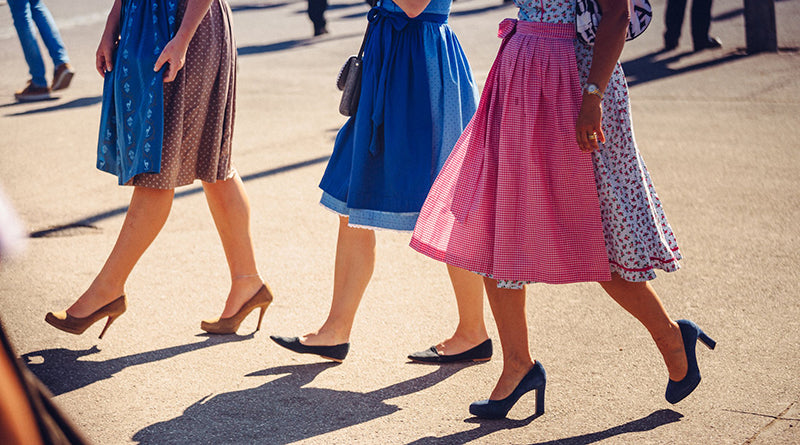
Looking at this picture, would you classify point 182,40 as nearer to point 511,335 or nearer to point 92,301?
point 92,301

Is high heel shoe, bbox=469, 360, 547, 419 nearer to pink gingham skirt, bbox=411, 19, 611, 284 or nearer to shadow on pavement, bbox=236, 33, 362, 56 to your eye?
pink gingham skirt, bbox=411, 19, 611, 284

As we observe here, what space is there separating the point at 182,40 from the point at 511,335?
1662 millimetres

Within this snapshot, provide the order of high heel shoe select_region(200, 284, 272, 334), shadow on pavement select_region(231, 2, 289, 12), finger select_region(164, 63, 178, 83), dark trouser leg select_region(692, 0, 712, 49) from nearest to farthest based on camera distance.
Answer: finger select_region(164, 63, 178, 83), high heel shoe select_region(200, 284, 272, 334), dark trouser leg select_region(692, 0, 712, 49), shadow on pavement select_region(231, 2, 289, 12)

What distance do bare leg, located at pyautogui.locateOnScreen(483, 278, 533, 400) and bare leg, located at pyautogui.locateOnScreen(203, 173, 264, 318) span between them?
1219mm

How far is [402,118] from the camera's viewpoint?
336 centimetres

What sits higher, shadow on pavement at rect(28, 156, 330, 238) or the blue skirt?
the blue skirt

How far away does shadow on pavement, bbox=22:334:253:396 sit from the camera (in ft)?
11.2

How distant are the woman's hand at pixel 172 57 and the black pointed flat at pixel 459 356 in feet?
4.70

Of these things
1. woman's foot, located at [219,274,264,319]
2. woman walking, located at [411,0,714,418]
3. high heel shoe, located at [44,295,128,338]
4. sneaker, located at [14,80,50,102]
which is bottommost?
woman's foot, located at [219,274,264,319]

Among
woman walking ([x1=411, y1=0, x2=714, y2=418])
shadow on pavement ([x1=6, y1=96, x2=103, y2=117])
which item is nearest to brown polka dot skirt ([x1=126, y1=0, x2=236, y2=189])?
woman walking ([x1=411, y1=0, x2=714, y2=418])

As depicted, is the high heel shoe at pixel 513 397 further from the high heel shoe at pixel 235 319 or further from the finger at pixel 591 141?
the high heel shoe at pixel 235 319

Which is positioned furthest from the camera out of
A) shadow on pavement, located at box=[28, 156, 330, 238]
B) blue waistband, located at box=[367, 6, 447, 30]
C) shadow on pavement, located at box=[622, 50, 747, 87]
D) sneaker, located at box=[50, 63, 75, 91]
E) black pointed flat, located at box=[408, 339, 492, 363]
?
shadow on pavement, located at box=[622, 50, 747, 87]

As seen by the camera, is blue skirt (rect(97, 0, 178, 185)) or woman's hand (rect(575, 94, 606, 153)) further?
blue skirt (rect(97, 0, 178, 185))

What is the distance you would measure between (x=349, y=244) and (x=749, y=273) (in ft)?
6.69
